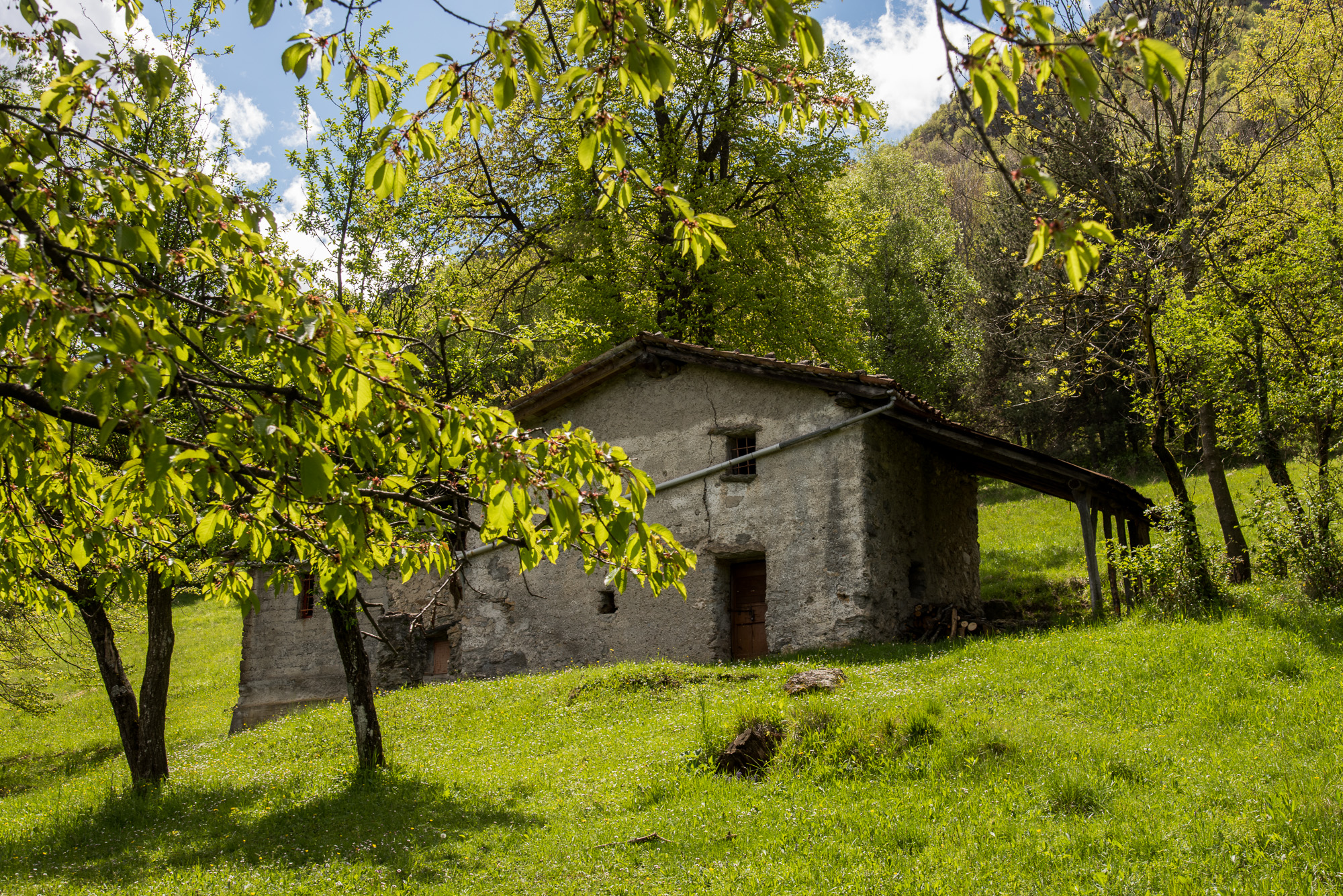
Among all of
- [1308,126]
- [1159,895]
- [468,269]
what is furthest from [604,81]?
[468,269]

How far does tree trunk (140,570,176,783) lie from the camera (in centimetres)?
1089

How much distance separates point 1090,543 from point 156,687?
12813 mm

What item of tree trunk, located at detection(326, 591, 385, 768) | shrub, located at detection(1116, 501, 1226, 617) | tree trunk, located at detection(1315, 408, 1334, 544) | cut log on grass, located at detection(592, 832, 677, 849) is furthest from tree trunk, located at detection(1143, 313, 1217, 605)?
tree trunk, located at detection(326, 591, 385, 768)

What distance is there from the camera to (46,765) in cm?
1931

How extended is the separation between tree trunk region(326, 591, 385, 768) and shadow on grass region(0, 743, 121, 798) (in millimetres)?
10751

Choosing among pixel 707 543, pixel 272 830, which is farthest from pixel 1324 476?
pixel 272 830

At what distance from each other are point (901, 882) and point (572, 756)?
459 centimetres

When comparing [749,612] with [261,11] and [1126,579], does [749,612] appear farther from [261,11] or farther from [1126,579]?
[261,11]

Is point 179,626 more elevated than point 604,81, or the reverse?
point 604,81

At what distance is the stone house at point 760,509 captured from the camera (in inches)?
535

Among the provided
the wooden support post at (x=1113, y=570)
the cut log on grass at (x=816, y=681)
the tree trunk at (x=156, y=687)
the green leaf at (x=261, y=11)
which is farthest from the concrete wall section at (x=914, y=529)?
the green leaf at (x=261, y=11)

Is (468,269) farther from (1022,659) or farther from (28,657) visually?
(1022,659)

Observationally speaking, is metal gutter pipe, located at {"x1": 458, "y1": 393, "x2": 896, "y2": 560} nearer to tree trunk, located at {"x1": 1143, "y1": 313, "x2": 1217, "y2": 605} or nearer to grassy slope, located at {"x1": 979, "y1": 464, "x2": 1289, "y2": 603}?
tree trunk, located at {"x1": 1143, "y1": 313, "x2": 1217, "y2": 605}

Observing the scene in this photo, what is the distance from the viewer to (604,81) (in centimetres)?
351
